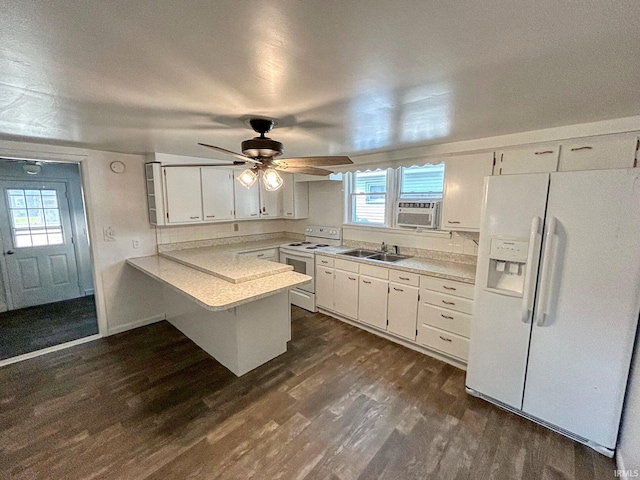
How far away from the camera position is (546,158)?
7.41 ft

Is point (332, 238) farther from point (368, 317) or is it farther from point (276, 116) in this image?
point (276, 116)

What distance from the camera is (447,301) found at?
2672mm

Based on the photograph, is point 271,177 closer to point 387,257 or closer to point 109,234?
point 387,257

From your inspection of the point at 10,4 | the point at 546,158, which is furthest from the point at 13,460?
the point at 546,158

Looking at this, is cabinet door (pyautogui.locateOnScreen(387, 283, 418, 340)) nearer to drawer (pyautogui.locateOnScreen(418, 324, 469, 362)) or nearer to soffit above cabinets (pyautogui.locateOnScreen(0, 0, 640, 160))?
drawer (pyautogui.locateOnScreen(418, 324, 469, 362))

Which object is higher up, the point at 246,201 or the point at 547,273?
the point at 246,201

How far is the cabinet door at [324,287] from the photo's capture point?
3720mm

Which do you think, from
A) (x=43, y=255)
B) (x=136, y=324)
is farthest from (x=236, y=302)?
(x=43, y=255)

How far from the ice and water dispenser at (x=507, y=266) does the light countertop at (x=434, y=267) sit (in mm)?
359

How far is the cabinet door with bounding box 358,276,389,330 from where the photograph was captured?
317 centimetres

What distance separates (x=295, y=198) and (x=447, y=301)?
280 centimetres

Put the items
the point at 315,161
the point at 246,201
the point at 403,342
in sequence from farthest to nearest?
the point at 246,201 < the point at 403,342 < the point at 315,161

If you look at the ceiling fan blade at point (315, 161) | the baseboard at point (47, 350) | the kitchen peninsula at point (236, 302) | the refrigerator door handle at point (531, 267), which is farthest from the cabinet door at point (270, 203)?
the refrigerator door handle at point (531, 267)

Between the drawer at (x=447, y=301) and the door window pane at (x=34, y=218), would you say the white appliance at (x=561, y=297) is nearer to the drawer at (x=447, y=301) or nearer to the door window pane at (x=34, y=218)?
the drawer at (x=447, y=301)
